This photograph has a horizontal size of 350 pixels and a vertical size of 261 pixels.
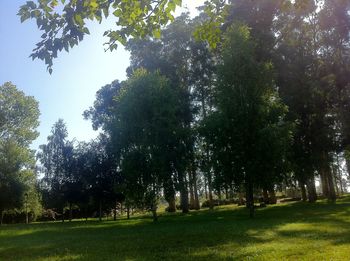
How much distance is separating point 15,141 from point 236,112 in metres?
35.6

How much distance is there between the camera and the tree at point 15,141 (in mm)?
53531

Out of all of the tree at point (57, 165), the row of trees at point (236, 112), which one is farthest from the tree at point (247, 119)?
the tree at point (57, 165)

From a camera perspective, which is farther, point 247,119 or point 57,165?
point 57,165

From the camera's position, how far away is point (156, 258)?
15633 mm

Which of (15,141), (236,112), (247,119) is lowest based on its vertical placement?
(247,119)

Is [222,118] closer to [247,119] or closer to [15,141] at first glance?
[247,119]

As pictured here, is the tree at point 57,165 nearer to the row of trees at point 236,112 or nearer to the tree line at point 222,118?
the tree line at point 222,118

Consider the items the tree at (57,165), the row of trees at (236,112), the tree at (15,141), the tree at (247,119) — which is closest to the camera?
the tree at (247,119)

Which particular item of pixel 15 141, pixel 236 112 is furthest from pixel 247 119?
pixel 15 141

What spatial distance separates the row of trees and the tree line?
0.12m

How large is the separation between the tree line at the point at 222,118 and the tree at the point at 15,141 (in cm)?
613

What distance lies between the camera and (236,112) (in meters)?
36.2

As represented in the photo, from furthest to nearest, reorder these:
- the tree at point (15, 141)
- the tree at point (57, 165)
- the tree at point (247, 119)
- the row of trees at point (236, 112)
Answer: the tree at point (57, 165)
the tree at point (15, 141)
the row of trees at point (236, 112)
the tree at point (247, 119)

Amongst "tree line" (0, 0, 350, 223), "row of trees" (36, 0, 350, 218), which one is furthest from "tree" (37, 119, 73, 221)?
"row of trees" (36, 0, 350, 218)
